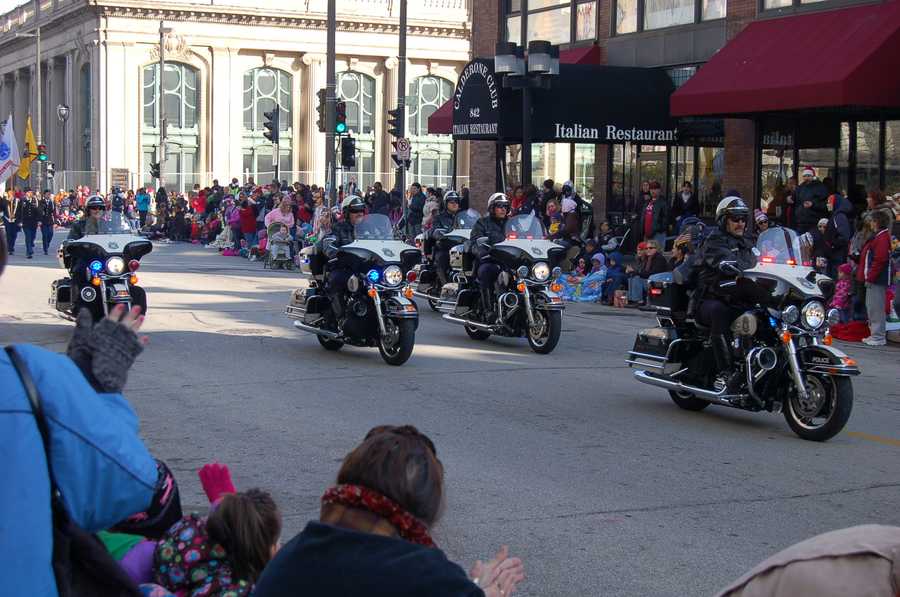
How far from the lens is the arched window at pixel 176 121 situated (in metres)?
58.7

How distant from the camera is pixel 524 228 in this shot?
605 inches

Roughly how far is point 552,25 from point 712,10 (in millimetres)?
5489

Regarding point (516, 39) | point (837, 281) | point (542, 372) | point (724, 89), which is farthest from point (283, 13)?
point (542, 372)

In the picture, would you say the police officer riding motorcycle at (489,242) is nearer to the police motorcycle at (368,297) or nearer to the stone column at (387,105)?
the police motorcycle at (368,297)

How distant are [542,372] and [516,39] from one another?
1931 cm

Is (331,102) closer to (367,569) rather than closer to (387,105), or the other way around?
(367,569)

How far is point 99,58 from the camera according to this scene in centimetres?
5769

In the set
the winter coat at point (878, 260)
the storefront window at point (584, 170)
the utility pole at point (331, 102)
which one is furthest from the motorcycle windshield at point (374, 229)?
the utility pole at point (331, 102)

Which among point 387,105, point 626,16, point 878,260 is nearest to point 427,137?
point 387,105

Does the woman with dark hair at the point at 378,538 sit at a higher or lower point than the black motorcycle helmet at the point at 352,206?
lower

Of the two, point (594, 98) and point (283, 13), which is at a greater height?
point (283, 13)

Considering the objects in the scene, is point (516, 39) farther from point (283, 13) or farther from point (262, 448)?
point (283, 13)

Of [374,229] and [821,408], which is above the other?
[374,229]

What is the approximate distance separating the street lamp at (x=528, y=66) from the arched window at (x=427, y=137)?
39.6 m
